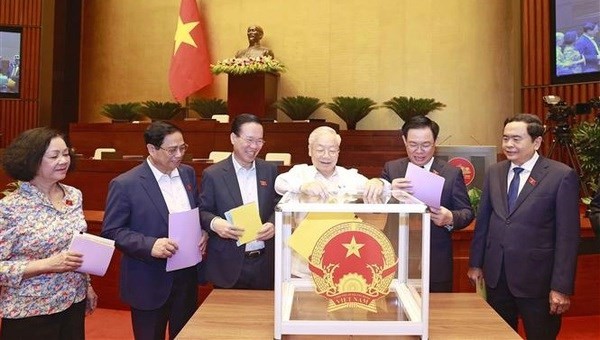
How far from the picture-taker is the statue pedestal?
22.0 feet

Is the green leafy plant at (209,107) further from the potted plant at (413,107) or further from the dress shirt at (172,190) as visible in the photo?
the dress shirt at (172,190)

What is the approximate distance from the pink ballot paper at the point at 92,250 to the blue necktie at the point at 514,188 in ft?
4.90

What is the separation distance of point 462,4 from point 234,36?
331cm

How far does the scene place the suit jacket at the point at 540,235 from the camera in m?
2.04

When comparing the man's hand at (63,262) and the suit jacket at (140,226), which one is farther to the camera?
the suit jacket at (140,226)

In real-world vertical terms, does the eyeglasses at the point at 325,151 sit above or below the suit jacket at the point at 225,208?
above

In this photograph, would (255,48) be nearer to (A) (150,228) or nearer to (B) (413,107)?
(B) (413,107)

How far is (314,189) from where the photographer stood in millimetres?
1263

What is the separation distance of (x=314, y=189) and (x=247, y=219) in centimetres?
64

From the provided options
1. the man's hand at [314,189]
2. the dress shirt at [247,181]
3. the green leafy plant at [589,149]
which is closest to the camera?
the man's hand at [314,189]

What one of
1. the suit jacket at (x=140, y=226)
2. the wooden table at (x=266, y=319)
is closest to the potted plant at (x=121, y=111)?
the suit jacket at (x=140, y=226)

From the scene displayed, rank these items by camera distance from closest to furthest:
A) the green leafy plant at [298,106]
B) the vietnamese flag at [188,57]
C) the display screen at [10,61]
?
1. the green leafy plant at [298,106]
2. the vietnamese flag at [188,57]
3. the display screen at [10,61]

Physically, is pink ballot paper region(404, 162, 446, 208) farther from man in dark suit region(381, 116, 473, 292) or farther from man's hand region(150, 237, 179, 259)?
man's hand region(150, 237, 179, 259)

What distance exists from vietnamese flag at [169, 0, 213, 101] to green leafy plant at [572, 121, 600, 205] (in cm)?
499
